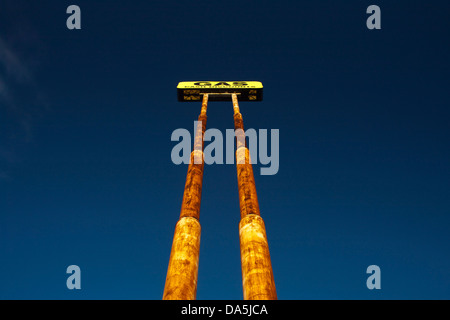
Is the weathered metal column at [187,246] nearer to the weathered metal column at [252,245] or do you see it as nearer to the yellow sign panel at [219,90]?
the weathered metal column at [252,245]

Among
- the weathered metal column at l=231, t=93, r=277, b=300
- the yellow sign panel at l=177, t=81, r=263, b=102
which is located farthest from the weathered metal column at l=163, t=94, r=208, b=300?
the yellow sign panel at l=177, t=81, r=263, b=102

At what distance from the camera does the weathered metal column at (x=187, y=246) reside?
499 cm

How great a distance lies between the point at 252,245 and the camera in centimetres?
579

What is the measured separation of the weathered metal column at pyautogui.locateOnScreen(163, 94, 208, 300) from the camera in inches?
196

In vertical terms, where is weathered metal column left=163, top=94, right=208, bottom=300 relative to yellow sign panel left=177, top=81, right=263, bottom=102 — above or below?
below

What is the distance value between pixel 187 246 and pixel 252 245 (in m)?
1.23

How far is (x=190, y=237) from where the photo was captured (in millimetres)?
6086

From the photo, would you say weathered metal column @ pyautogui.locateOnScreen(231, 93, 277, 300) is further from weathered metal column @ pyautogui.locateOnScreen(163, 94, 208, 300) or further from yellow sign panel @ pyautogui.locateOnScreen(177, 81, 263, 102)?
yellow sign panel @ pyautogui.locateOnScreen(177, 81, 263, 102)

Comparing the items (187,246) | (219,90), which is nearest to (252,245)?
(187,246)

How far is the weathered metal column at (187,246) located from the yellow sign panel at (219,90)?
23.0 feet

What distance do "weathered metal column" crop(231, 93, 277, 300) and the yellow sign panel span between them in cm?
692

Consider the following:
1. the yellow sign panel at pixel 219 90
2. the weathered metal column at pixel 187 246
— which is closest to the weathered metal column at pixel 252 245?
the weathered metal column at pixel 187 246
